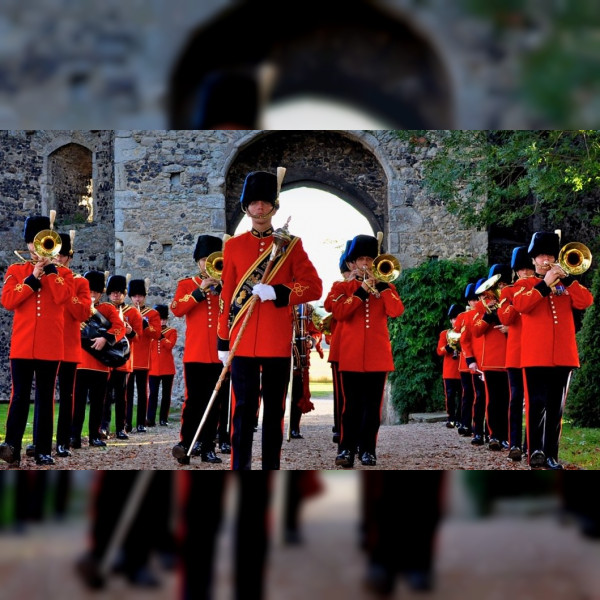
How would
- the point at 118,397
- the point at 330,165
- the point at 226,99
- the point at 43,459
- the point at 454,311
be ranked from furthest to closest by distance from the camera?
the point at 330,165
the point at 454,311
the point at 118,397
the point at 43,459
the point at 226,99

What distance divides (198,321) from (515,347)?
2475 mm

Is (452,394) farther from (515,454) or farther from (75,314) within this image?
(75,314)

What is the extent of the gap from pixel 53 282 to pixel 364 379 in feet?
7.79

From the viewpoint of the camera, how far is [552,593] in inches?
131

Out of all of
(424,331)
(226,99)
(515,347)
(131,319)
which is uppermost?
(226,99)

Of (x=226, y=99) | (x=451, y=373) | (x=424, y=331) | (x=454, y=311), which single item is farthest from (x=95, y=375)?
(x=424, y=331)

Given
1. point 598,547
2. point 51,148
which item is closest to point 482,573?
point 598,547

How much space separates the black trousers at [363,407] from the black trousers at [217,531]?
2.38 meters

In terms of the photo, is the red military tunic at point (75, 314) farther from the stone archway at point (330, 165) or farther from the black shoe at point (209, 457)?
the stone archway at point (330, 165)

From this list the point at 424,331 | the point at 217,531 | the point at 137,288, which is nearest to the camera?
the point at 217,531

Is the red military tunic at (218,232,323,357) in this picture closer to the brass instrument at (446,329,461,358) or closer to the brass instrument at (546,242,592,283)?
the brass instrument at (546,242,592,283)

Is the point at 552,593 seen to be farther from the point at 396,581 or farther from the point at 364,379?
the point at 364,379

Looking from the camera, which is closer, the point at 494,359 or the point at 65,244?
the point at 65,244

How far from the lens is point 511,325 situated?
7.19 m
